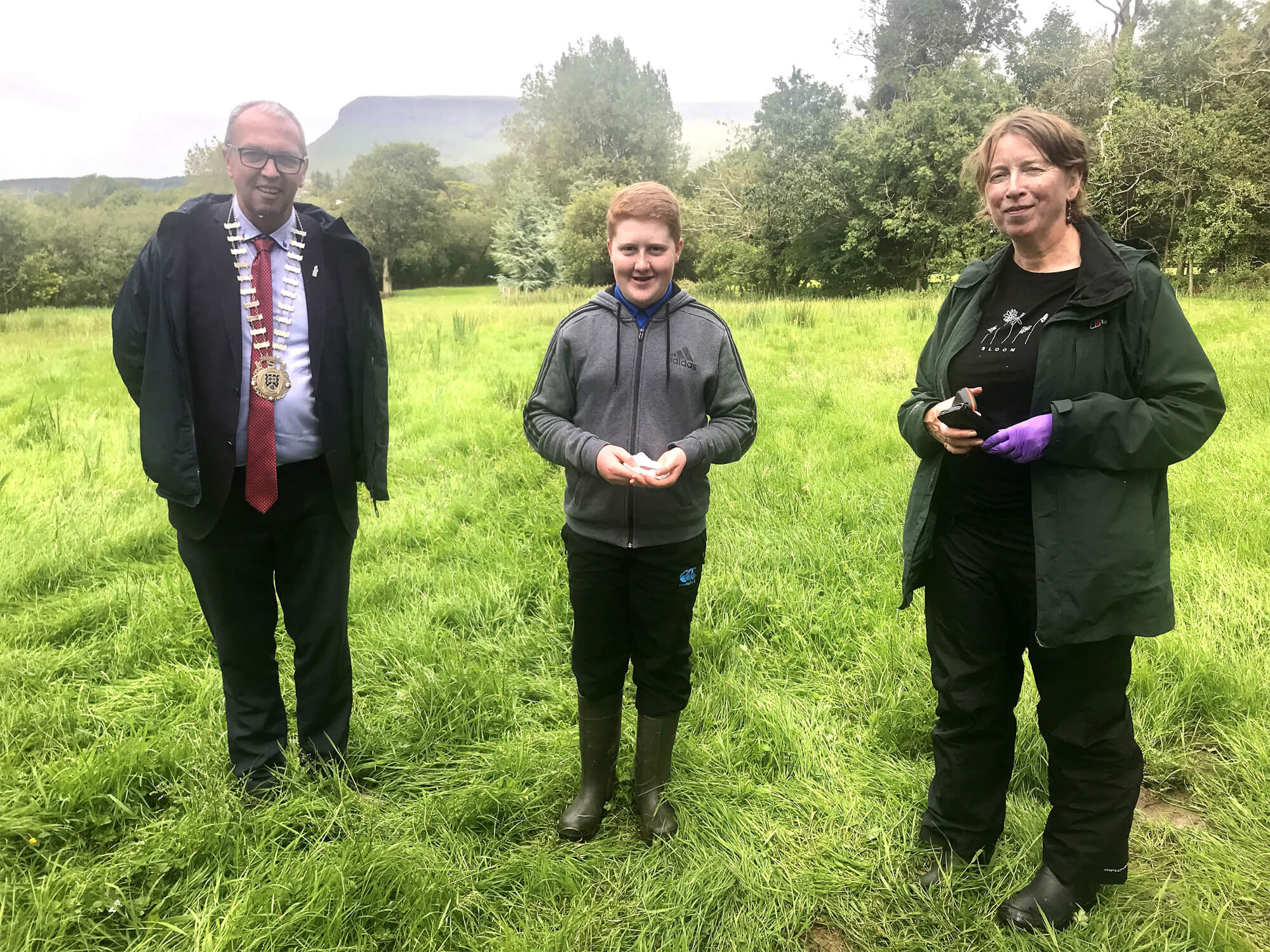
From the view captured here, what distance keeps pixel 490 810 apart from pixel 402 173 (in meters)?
47.1

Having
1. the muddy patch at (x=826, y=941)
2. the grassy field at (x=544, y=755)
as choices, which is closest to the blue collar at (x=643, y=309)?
the grassy field at (x=544, y=755)

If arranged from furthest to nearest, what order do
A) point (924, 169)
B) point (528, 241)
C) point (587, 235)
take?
1. point (528, 241)
2. point (587, 235)
3. point (924, 169)

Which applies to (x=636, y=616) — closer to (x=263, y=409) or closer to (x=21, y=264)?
(x=263, y=409)

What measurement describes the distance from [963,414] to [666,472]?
0.82 m

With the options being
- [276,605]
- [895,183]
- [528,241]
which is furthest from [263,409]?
[528,241]

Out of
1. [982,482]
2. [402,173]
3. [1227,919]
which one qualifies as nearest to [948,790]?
[1227,919]

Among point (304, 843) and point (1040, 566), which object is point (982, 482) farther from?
point (304, 843)

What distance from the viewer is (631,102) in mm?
49875

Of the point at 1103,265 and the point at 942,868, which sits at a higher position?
the point at 1103,265

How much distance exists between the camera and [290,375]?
2.29m

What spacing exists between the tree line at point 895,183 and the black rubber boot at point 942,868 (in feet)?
43.7

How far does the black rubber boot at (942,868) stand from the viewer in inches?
85.1

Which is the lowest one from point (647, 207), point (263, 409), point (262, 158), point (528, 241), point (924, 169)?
point (263, 409)

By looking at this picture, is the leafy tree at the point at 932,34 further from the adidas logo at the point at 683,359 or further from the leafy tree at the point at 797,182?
the adidas logo at the point at 683,359
